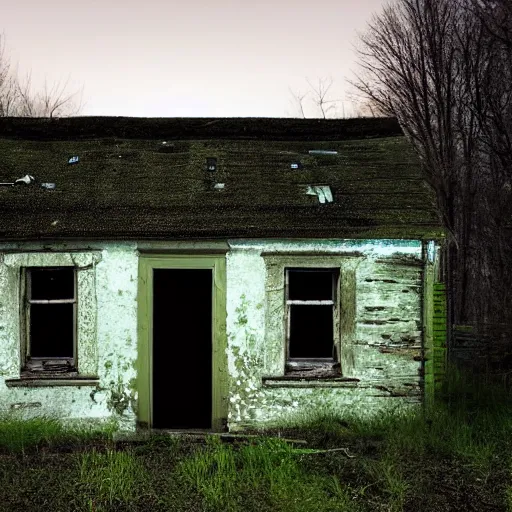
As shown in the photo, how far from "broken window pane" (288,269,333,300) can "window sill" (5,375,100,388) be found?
3073 mm

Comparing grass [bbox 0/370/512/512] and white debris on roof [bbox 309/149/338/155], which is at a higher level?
white debris on roof [bbox 309/149/338/155]

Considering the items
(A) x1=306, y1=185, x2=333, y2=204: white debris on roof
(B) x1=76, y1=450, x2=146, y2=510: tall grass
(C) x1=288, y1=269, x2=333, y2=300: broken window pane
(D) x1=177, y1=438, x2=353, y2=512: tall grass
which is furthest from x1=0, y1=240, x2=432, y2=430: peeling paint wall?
(B) x1=76, y1=450, x2=146, y2=510: tall grass

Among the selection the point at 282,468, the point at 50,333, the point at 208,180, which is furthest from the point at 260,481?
the point at 208,180

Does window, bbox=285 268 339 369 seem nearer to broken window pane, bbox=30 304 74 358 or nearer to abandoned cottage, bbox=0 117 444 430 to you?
abandoned cottage, bbox=0 117 444 430

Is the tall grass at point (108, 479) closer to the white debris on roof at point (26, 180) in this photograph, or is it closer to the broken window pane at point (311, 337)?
the broken window pane at point (311, 337)

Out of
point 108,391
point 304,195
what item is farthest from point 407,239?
point 108,391

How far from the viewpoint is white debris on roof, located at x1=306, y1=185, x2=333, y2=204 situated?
9281mm

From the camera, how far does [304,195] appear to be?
9.39m

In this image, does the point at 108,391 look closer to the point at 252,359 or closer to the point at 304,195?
the point at 252,359

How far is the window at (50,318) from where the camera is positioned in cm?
884

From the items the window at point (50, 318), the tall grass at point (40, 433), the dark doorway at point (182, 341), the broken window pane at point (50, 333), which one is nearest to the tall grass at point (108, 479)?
the tall grass at point (40, 433)

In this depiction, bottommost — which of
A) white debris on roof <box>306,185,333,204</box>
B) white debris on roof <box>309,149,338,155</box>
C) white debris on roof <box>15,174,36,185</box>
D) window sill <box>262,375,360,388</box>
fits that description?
window sill <box>262,375,360,388</box>

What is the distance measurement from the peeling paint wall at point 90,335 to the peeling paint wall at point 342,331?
4.64 ft

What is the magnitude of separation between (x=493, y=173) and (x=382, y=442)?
16.9 meters
